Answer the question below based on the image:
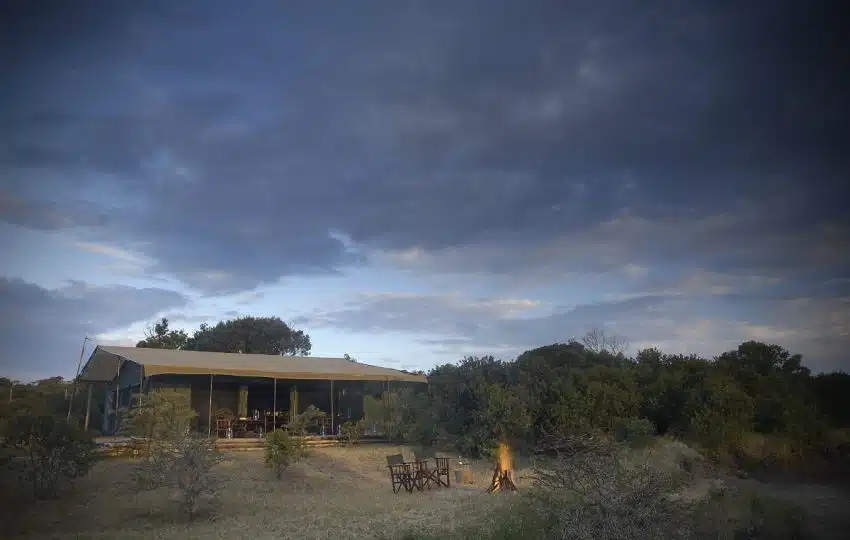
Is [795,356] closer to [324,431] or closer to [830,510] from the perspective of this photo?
[830,510]

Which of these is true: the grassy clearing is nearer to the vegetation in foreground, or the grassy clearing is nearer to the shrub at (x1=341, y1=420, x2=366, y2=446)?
the vegetation in foreground

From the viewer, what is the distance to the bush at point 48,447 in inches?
433

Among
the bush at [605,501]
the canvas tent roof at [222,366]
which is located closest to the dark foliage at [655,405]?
the canvas tent roof at [222,366]

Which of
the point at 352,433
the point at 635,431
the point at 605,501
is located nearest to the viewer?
the point at 605,501

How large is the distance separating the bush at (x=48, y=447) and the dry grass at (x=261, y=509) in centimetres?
46

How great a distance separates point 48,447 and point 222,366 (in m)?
8.99

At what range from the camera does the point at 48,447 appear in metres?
11.1

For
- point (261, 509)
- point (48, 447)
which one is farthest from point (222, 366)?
point (261, 509)

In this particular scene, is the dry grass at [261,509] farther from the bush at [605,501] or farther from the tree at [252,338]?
the tree at [252,338]

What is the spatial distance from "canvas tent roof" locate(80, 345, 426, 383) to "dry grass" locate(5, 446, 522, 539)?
12.8ft

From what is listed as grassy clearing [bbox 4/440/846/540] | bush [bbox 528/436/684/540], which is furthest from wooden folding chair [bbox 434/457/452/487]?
bush [bbox 528/436/684/540]

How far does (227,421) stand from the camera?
777 inches

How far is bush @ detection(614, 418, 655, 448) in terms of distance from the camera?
1516cm

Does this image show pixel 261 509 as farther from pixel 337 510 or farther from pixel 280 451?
pixel 280 451
